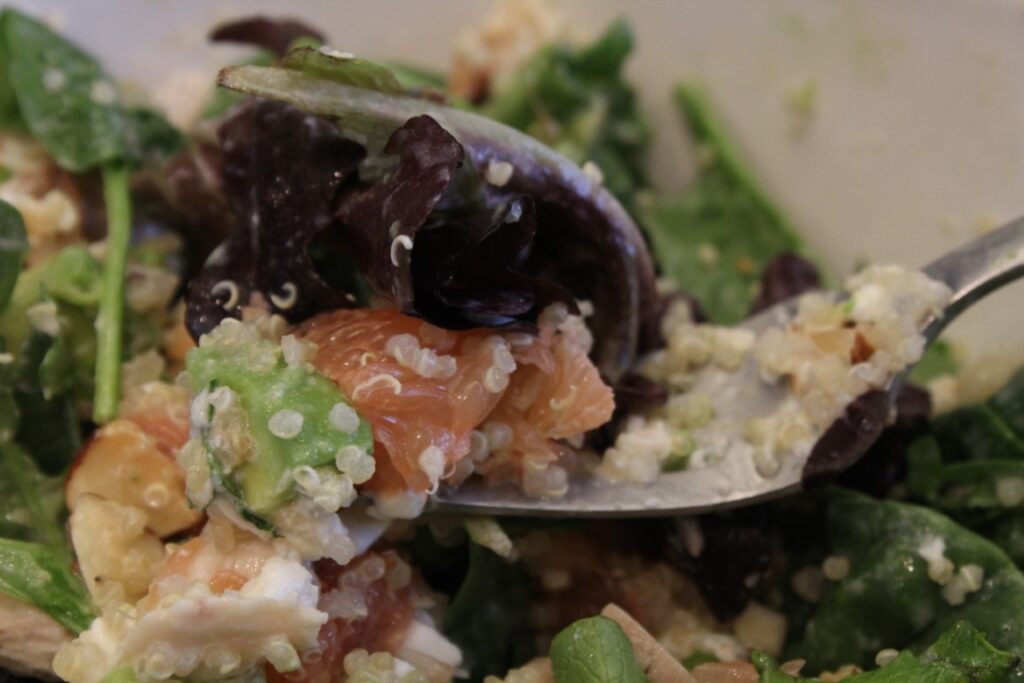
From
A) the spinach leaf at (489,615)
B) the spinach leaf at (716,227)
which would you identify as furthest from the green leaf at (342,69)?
the spinach leaf at (716,227)

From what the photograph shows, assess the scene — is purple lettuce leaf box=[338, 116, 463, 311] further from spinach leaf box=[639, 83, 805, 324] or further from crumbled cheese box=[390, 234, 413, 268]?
spinach leaf box=[639, 83, 805, 324]

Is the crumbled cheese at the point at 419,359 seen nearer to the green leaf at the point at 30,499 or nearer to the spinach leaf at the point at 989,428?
the green leaf at the point at 30,499

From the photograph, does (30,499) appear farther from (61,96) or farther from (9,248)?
(61,96)

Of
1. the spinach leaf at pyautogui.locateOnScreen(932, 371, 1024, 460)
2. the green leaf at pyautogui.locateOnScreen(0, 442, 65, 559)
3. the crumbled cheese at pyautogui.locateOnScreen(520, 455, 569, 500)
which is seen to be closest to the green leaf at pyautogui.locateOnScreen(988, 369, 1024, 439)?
the spinach leaf at pyautogui.locateOnScreen(932, 371, 1024, 460)

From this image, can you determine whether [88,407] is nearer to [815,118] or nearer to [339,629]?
[339,629]

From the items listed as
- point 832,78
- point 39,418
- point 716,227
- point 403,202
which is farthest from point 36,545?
point 832,78

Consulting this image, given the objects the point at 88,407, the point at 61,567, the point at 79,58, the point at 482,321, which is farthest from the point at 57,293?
the point at 482,321
